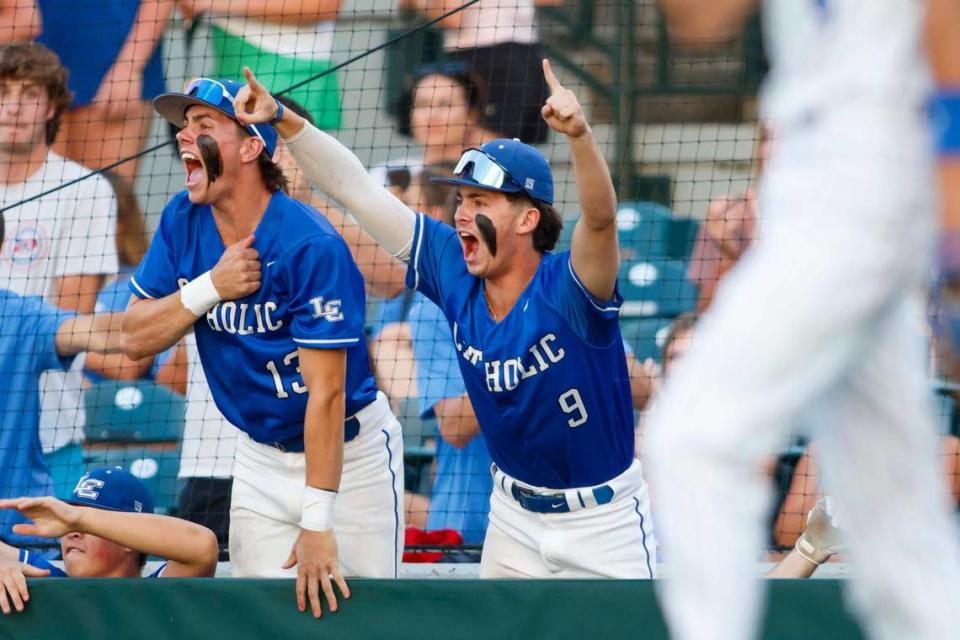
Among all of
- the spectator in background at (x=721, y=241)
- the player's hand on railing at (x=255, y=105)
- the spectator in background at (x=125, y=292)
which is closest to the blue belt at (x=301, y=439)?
the player's hand on railing at (x=255, y=105)

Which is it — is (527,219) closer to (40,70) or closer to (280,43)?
(280,43)

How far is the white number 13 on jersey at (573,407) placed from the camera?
3.29 meters

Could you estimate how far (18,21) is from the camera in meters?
5.60

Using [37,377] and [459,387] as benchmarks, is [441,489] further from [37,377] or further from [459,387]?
[37,377]

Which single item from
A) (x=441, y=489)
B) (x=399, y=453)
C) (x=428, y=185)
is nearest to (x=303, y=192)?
(x=428, y=185)

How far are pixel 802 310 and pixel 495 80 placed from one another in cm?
376

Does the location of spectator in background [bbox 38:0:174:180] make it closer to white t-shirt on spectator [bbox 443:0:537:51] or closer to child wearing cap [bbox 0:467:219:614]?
white t-shirt on spectator [bbox 443:0:537:51]

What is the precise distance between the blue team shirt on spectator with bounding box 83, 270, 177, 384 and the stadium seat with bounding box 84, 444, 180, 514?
26cm

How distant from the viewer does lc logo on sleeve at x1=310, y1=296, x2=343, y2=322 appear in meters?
3.40

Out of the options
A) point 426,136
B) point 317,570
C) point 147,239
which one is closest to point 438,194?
point 426,136

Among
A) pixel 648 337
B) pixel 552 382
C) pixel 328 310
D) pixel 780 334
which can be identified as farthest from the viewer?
pixel 648 337

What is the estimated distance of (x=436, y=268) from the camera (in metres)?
3.51

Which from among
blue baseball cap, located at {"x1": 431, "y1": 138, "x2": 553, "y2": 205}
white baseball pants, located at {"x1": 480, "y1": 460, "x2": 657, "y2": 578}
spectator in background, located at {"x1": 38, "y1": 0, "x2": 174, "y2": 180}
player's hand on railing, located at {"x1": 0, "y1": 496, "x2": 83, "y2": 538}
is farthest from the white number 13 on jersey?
spectator in background, located at {"x1": 38, "y1": 0, "x2": 174, "y2": 180}

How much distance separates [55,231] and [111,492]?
189cm
